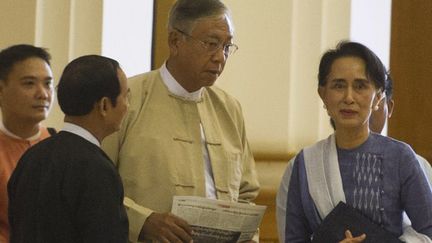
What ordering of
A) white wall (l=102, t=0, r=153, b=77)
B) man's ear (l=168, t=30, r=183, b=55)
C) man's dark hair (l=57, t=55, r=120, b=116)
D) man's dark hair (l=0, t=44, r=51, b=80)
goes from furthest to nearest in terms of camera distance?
white wall (l=102, t=0, r=153, b=77) → man's dark hair (l=0, t=44, r=51, b=80) → man's ear (l=168, t=30, r=183, b=55) → man's dark hair (l=57, t=55, r=120, b=116)

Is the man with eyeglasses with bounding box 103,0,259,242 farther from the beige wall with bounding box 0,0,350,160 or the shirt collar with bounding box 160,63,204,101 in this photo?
the beige wall with bounding box 0,0,350,160

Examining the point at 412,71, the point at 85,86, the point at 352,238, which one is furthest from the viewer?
the point at 412,71

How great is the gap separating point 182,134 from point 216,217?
0.43 m

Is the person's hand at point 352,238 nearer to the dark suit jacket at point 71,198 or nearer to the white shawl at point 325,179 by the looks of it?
the white shawl at point 325,179

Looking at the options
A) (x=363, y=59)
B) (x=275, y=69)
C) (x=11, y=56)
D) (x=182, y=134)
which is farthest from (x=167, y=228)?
(x=275, y=69)

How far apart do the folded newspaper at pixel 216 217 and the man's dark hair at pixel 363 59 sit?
1.80ft

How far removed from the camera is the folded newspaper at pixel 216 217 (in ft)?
11.8

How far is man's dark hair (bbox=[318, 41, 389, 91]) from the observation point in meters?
3.60

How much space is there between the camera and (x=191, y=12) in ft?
12.8

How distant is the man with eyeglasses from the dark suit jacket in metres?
0.58

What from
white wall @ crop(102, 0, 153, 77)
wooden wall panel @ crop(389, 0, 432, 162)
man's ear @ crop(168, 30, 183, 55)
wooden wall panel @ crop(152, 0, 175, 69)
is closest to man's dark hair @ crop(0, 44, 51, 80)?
man's ear @ crop(168, 30, 183, 55)

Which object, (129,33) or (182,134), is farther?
(129,33)

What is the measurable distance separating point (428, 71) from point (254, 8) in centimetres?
105

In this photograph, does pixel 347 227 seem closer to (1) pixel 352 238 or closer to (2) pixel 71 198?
(1) pixel 352 238
